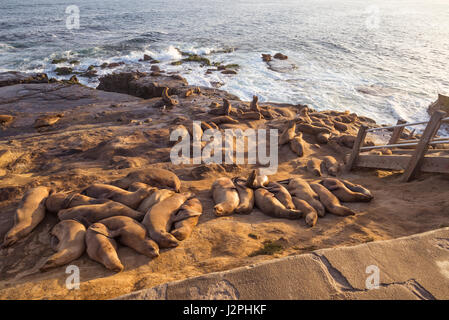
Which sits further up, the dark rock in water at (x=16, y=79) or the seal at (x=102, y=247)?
the seal at (x=102, y=247)

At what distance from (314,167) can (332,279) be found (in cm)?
535

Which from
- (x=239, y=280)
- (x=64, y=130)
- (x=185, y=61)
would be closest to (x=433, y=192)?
(x=239, y=280)

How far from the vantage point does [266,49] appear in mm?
29141

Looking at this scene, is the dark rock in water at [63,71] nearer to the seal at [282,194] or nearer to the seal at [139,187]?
the seal at [139,187]

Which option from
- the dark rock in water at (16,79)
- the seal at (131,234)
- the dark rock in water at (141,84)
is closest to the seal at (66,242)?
the seal at (131,234)

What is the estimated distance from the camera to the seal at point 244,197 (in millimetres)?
5129

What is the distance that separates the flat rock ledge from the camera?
8.61 feet

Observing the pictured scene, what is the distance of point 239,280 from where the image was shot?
2.77 meters

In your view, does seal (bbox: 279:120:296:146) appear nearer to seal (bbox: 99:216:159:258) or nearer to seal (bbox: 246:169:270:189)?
seal (bbox: 246:169:270:189)

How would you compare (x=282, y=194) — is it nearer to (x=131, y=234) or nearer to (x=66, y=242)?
(x=131, y=234)

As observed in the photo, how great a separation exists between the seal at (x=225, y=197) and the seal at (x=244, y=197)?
8 cm

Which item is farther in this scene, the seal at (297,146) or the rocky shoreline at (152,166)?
the seal at (297,146)

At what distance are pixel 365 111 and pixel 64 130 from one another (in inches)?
601
